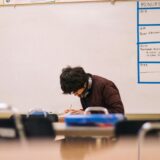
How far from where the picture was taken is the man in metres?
2.70

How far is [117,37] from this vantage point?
3611mm

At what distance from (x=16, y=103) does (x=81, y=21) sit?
1.11 m

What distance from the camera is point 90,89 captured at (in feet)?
9.41

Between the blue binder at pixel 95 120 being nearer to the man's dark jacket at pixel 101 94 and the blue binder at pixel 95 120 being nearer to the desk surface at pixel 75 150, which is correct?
the desk surface at pixel 75 150

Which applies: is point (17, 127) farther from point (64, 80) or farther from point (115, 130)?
point (64, 80)

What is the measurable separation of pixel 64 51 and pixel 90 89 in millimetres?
952

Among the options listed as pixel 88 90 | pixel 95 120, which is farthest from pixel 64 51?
pixel 95 120

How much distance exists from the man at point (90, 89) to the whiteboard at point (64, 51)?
2.57 feet

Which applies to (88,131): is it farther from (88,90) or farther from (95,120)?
(88,90)

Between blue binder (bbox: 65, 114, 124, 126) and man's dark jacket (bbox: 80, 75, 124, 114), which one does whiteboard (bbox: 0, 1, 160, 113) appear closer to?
man's dark jacket (bbox: 80, 75, 124, 114)

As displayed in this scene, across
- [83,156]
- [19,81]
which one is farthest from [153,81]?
[83,156]

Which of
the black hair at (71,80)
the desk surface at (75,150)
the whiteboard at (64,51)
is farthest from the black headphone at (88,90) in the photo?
the whiteboard at (64,51)

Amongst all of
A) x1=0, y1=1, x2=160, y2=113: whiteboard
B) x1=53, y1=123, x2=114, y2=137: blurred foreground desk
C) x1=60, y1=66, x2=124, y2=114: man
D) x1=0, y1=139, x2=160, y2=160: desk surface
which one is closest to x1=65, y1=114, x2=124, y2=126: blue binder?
x1=53, y1=123, x2=114, y2=137: blurred foreground desk

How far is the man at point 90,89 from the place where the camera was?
2.70 m
